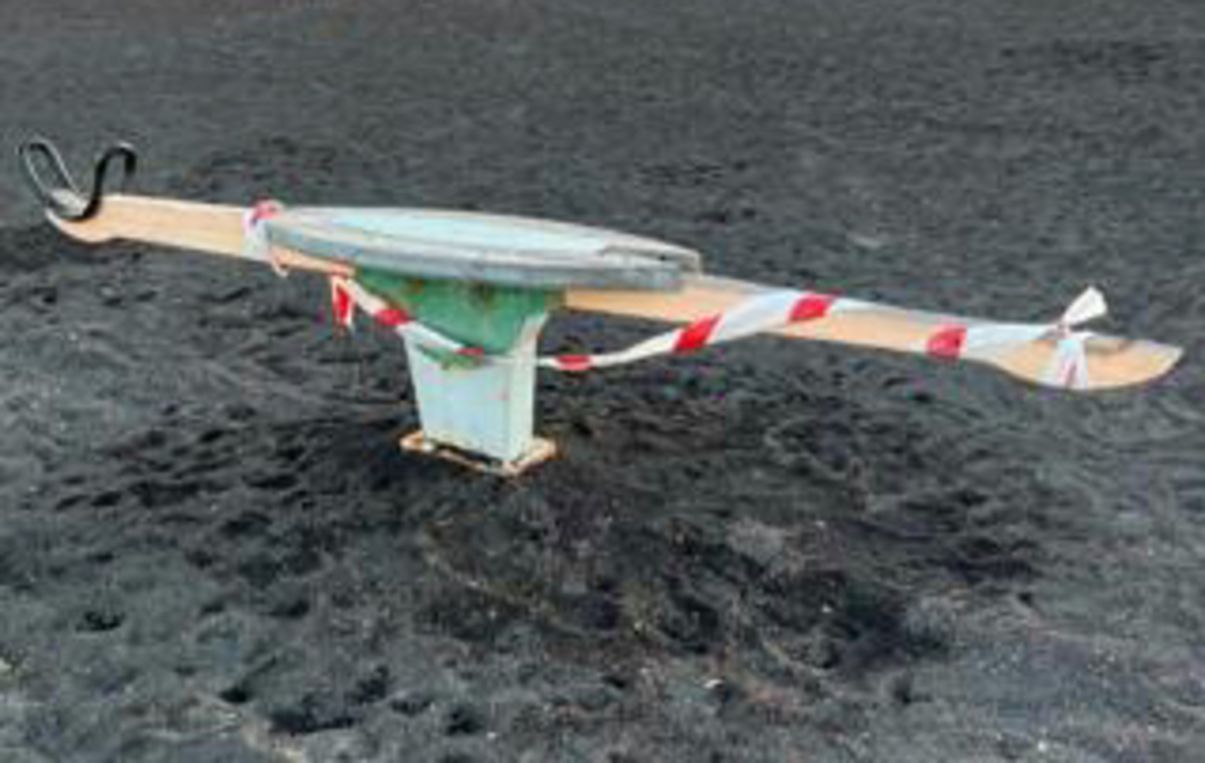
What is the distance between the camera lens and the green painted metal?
129 inches

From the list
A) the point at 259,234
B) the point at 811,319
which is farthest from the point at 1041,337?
the point at 259,234

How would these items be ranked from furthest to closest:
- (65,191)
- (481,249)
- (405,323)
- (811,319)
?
(65,191) < (405,323) < (481,249) < (811,319)

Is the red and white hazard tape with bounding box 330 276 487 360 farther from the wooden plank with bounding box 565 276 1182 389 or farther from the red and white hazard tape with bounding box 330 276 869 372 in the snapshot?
the wooden plank with bounding box 565 276 1182 389

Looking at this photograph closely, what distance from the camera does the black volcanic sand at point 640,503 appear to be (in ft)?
9.41

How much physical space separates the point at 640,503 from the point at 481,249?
2.33 ft

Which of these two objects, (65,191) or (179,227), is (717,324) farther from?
(65,191)

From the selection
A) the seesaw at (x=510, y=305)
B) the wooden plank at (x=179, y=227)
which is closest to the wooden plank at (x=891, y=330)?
the seesaw at (x=510, y=305)

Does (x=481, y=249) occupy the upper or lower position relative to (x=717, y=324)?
upper

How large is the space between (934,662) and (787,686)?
339 millimetres

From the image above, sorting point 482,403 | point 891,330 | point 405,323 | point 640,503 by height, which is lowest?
point 640,503

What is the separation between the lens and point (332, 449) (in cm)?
385

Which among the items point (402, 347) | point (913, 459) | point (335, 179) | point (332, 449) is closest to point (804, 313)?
point (913, 459)

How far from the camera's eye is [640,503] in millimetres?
3518

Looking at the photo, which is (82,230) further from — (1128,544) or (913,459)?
(1128,544)
